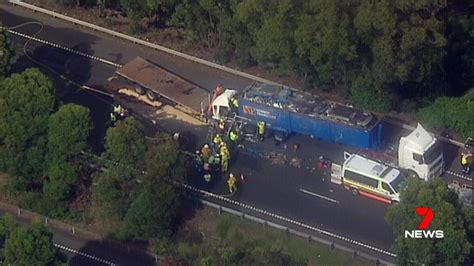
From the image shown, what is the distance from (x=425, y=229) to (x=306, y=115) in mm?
10124

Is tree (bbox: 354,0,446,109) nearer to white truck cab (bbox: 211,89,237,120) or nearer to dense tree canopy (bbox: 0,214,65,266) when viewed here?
white truck cab (bbox: 211,89,237,120)

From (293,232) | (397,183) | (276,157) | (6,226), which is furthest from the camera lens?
(276,157)

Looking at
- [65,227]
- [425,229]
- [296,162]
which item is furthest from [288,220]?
[65,227]

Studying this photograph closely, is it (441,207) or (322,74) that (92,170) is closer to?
(322,74)

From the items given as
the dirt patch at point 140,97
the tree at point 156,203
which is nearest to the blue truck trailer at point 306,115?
the dirt patch at point 140,97

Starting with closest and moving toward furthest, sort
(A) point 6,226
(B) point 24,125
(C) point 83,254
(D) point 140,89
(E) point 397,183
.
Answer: (A) point 6,226 → (C) point 83,254 → (E) point 397,183 → (B) point 24,125 → (D) point 140,89

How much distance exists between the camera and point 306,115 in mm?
56156

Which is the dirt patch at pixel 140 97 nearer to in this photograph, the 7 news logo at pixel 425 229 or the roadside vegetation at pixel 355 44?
the roadside vegetation at pixel 355 44

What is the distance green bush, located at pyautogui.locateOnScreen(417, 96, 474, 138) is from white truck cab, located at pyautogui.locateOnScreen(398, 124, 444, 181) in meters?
3.16

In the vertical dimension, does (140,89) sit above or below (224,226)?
above

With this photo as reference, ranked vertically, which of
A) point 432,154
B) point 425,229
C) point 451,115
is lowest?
point 425,229

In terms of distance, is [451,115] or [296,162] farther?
[451,115]

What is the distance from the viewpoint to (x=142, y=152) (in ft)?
173

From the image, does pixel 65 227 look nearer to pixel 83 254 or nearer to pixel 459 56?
pixel 83 254
